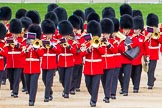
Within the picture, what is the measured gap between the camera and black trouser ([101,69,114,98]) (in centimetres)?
1608

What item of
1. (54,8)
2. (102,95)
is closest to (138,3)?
(54,8)

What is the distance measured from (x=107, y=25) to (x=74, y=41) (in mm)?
704

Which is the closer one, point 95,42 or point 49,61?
point 95,42

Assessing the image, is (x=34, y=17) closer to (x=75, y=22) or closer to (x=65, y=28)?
(x=75, y=22)

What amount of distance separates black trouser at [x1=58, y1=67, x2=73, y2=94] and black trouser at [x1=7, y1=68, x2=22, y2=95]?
2.66ft

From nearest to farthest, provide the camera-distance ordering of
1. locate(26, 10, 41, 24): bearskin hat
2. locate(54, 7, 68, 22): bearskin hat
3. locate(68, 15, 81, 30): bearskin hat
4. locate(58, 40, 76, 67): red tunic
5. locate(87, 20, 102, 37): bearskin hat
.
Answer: locate(87, 20, 102, 37): bearskin hat < locate(58, 40, 76, 67): red tunic < locate(68, 15, 81, 30): bearskin hat < locate(26, 10, 41, 24): bearskin hat < locate(54, 7, 68, 22): bearskin hat

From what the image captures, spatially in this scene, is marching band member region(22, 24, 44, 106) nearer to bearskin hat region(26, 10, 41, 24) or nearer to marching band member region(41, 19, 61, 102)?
marching band member region(41, 19, 61, 102)

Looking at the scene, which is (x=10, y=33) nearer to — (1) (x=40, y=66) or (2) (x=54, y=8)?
(1) (x=40, y=66)

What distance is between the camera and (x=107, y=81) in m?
16.1

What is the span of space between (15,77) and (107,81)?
6.26 ft

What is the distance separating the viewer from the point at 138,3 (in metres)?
37.0

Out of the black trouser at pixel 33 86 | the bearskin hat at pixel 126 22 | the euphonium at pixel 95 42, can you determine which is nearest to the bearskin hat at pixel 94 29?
the euphonium at pixel 95 42

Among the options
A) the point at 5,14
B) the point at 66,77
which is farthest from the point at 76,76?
the point at 5,14

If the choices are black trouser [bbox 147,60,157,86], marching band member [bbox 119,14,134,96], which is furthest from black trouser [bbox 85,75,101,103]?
black trouser [bbox 147,60,157,86]
